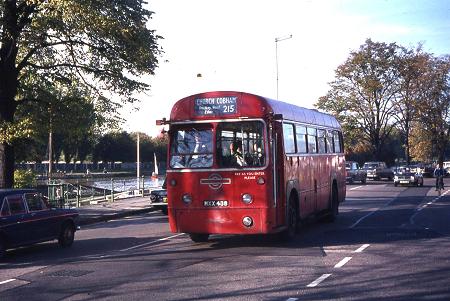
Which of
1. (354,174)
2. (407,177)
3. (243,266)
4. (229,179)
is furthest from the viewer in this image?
(354,174)

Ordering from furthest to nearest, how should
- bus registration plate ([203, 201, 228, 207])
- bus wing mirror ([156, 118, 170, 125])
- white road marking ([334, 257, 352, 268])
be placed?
bus wing mirror ([156, 118, 170, 125]) < bus registration plate ([203, 201, 228, 207]) < white road marking ([334, 257, 352, 268])

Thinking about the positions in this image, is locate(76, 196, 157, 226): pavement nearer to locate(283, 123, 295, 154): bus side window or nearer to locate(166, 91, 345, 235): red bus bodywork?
locate(166, 91, 345, 235): red bus bodywork

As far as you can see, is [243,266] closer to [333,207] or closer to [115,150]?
[333,207]

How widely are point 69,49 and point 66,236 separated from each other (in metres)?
9.86

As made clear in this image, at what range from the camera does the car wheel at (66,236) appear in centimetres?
1480

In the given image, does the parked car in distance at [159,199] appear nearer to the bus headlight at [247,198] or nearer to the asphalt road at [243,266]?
the asphalt road at [243,266]

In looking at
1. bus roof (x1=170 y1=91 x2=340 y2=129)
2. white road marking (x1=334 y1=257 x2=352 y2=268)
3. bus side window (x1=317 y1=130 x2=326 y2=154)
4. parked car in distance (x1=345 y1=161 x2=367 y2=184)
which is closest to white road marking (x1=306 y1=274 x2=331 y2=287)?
white road marking (x1=334 y1=257 x2=352 y2=268)

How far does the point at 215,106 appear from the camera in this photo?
44.3 feet

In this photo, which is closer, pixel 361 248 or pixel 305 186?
pixel 361 248

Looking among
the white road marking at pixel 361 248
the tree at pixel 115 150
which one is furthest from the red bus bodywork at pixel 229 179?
the tree at pixel 115 150

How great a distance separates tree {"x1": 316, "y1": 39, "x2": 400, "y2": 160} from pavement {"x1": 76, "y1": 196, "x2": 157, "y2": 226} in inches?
1656

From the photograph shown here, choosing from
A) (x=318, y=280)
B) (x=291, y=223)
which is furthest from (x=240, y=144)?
(x=318, y=280)

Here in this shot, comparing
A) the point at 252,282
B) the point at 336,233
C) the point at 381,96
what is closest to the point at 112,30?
the point at 336,233

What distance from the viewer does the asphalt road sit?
884 cm
